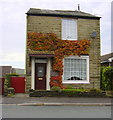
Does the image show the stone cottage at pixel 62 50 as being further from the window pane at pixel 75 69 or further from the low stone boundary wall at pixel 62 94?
the low stone boundary wall at pixel 62 94

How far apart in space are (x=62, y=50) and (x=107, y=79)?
485 cm

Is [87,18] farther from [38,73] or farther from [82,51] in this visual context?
[38,73]

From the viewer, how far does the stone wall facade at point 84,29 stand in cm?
1957

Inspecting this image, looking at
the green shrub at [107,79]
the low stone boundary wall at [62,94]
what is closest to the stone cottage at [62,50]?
the green shrub at [107,79]

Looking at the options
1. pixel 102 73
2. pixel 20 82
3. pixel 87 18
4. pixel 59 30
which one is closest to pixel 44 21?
pixel 59 30

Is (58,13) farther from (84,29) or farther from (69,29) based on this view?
(84,29)

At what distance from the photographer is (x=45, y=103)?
13.9m

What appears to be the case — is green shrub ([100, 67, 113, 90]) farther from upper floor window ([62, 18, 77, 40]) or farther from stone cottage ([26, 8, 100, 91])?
upper floor window ([62, 18, 77, 40])

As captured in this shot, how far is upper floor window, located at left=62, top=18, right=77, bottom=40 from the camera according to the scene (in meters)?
20.0

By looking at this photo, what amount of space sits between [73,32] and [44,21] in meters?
2.51

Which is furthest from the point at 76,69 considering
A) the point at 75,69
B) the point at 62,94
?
the point at 62,94

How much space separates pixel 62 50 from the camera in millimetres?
19547

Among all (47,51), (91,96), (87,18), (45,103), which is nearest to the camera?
(45,103)

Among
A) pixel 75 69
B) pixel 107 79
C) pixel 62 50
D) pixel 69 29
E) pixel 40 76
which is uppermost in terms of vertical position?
pixel 69 29
